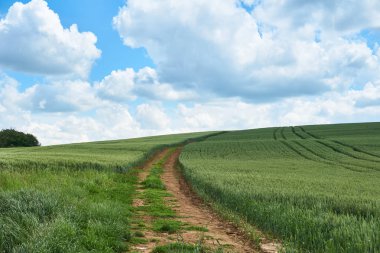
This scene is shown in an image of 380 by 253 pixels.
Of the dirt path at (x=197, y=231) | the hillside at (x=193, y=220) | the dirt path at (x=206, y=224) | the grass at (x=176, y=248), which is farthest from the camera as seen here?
the dirt path at (x=206, y=224)

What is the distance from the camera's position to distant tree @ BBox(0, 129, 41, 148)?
11200 cm

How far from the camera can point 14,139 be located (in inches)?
4473

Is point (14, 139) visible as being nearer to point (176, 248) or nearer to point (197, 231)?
point (197, 231)

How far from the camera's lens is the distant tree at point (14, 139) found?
112000 millimetres

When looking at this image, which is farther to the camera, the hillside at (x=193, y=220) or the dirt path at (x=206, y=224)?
the dirt path at (x=206, y=224)

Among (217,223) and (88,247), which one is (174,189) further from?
(88,247)

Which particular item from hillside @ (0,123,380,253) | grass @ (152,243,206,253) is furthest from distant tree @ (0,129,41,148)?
grass @ (152,243,206,253)

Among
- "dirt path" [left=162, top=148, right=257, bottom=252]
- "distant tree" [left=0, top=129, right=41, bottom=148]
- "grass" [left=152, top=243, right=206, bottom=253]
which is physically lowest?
"dirt path" [left=162, top=148, right=257, bottom=252]

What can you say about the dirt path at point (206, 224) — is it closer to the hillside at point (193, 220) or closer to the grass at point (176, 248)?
the hillside at point (193, 220)

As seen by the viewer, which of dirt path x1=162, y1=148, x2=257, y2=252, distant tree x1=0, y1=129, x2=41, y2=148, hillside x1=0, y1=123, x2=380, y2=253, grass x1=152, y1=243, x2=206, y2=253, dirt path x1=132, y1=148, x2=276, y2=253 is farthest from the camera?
distant tree x1=0, y1=129, x2=41, y2=148

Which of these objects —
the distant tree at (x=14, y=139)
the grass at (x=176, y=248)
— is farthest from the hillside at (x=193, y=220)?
the distant tree at (x=14, y=139)

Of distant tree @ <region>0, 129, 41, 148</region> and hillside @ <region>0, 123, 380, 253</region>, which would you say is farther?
distant tree @ <region>0, 129, 41, 148</region>

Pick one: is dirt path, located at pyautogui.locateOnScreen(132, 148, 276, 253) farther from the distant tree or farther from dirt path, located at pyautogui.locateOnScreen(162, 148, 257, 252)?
the distant tree

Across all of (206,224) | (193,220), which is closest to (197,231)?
(206,224)
